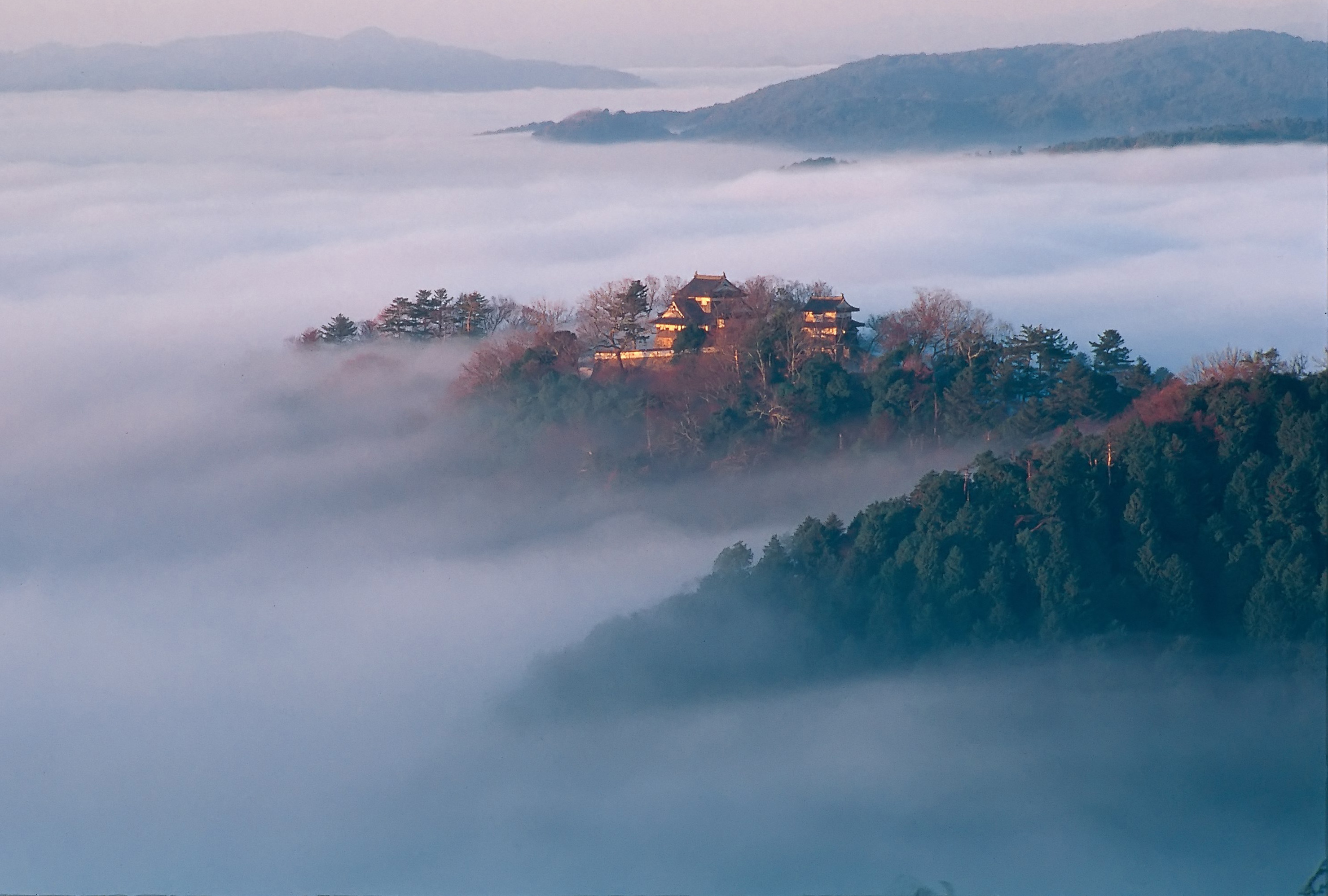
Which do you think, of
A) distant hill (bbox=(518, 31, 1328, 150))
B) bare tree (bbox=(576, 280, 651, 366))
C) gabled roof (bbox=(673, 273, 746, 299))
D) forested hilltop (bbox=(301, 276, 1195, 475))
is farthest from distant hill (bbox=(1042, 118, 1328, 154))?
bare tree (bbox=(576, 280, 651, 366))

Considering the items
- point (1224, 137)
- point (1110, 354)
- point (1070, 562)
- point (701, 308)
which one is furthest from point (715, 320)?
point (1224, 137)

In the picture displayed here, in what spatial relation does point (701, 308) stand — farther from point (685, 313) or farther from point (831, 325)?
point (831, 325)

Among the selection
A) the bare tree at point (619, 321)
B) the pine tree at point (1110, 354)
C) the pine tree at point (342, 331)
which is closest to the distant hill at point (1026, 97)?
the pine tree at point (342, 331)

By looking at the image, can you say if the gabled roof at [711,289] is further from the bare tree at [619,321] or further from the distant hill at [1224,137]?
the distant hill at [1224,137]

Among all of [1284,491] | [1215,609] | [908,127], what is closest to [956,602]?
[1215,609]

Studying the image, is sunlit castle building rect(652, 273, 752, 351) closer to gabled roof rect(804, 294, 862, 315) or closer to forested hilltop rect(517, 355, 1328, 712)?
gabled roof rect(804, 294, 862, 315)
